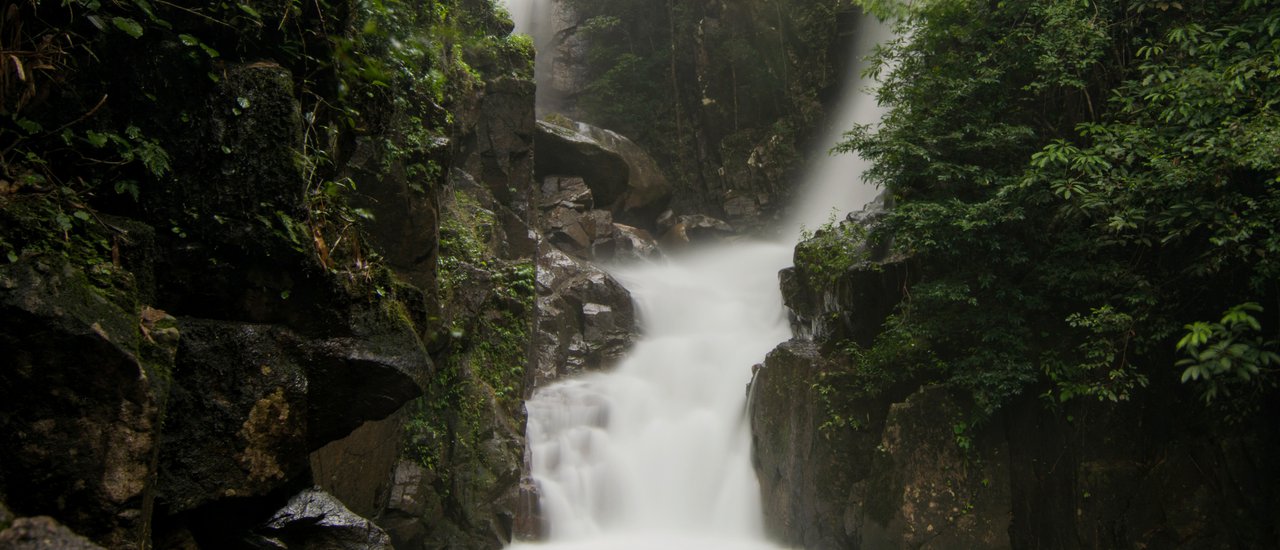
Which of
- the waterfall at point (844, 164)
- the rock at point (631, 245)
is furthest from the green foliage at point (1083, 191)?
the waterfall at point (844, 164)

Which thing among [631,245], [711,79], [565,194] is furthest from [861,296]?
[711,79]

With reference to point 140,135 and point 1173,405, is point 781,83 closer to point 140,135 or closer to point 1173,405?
point 1173,405

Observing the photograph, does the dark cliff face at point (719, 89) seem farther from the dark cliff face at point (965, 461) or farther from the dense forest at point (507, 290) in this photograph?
the dark cliff face at point (965, 461)

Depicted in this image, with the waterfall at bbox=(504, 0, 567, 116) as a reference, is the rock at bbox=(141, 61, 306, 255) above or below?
below

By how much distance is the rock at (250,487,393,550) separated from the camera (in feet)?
14.9

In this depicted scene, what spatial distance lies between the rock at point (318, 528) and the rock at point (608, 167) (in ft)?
46.2

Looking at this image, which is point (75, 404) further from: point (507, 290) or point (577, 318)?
point (577, 318)

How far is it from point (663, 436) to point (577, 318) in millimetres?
3480

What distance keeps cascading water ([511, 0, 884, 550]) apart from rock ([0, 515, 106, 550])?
7.72 metres

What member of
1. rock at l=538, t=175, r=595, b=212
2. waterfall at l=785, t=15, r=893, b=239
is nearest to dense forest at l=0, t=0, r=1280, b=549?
rock at l=538, t=175, r=595, b=212

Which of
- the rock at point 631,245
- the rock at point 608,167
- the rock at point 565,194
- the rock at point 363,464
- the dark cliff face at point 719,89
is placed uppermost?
the dark cliff face at point 719,89

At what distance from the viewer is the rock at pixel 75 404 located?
304cm

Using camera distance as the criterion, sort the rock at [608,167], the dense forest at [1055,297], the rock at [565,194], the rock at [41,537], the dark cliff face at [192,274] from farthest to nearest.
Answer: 1. the rock at [608,167]
2. the rock at [565,194]
3. the dense forest at [1055,297]
4. the dark cliff face at [192,274]
5. the rock at [41,537]

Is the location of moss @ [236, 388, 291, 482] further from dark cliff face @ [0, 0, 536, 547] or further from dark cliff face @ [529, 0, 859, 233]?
dark cliff face @ [529, 0, 859, 233]
